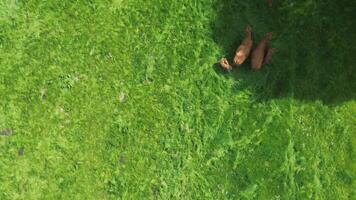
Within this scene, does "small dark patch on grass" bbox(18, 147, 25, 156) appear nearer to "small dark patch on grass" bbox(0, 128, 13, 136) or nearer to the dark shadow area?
"small dark patch on grass" bbox(0, 128, 13, 136)

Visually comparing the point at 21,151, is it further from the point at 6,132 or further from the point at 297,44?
the point at 297,44

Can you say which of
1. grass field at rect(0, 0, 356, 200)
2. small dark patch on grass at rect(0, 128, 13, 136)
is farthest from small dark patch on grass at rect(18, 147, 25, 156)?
small dark patch on grass at rect(0, 128, 13, 136)

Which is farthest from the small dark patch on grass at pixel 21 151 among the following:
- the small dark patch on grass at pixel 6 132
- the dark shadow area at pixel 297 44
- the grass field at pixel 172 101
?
the dark shadow area at pixel 297 44

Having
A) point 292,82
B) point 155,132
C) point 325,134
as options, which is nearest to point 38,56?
point 155,132

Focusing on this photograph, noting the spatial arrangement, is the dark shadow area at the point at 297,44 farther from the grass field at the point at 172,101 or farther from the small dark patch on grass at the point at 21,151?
the small dark patch on grass at the point at 21,151

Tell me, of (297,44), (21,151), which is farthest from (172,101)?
(21,151)
